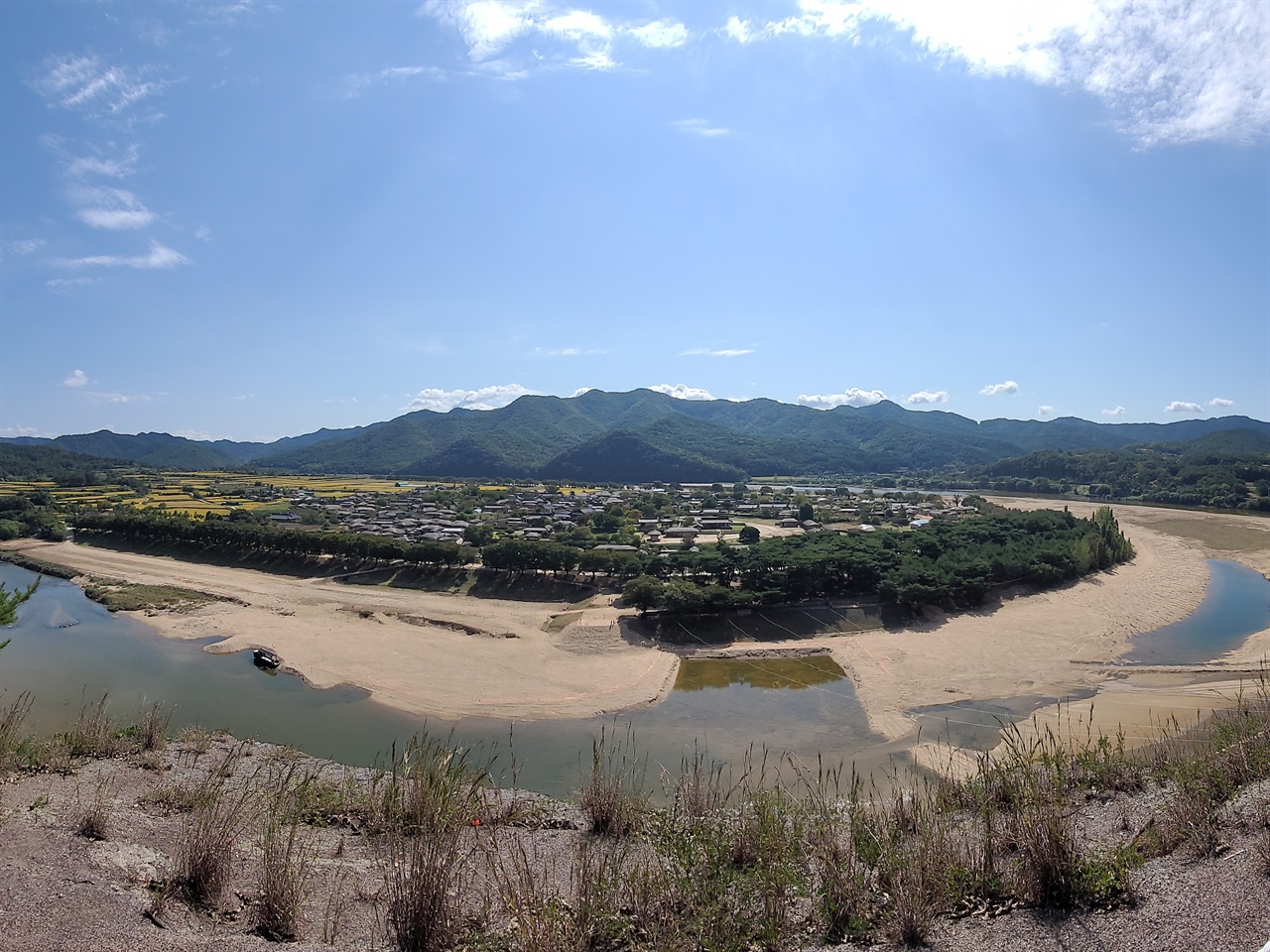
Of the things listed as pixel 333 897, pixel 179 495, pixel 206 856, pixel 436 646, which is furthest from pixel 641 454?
pixel 206 856

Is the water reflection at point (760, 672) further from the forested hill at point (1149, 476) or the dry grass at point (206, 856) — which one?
the forested hill at point (1149, 476)

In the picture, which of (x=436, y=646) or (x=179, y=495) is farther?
(x=179, y=495)

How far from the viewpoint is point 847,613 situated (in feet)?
93.9

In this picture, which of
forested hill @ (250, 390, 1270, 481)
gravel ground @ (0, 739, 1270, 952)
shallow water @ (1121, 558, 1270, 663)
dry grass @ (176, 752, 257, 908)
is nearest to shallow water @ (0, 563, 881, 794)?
gravel ground @ (0, 739, 1270, 952)

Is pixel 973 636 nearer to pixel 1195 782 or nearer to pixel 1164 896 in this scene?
pixel 1195 782

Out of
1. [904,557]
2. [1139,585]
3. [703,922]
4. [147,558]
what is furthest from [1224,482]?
[147,558]

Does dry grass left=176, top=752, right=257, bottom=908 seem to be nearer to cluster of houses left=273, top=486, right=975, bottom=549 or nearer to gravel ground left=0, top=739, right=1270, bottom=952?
gravel ground left=0, top=739, right=1270, bottom=952

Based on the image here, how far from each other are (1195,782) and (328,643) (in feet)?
89.4

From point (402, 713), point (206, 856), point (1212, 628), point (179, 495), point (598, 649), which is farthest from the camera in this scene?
point (179, 495)

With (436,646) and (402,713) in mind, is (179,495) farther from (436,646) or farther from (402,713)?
(402,713)

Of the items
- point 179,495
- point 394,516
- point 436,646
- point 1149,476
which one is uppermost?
point 1149,476

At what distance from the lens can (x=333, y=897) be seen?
689 centimetres

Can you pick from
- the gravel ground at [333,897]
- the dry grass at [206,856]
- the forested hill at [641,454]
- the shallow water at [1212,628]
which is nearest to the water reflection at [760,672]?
the shallow water at [1212,628]

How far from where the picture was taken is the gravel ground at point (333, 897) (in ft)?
17.3
